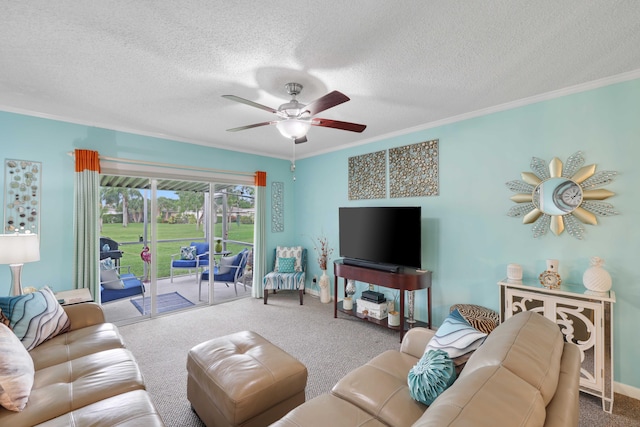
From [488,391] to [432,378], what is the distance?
516 millimetres

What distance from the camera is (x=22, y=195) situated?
3027 mm

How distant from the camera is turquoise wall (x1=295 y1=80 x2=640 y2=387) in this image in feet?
7.46

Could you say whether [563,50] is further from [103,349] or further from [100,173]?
[100,173]

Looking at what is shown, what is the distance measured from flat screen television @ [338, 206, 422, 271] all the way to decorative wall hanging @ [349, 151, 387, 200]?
42cm

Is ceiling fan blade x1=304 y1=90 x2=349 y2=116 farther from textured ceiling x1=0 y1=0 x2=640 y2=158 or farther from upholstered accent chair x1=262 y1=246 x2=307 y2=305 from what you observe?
upholstered accent chair x1=262 y1=246 x2=307 y2=305

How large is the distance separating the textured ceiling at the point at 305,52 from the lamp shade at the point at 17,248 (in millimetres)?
1322

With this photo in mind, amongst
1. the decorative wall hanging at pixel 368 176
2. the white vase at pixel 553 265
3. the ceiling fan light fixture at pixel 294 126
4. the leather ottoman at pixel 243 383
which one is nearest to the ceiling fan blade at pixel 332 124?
the ceiling fan light fixture at pixel 294 126

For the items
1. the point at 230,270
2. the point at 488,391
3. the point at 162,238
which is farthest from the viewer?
the point at 230,270

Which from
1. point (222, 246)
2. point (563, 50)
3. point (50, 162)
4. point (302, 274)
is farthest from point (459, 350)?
point (50, 162)

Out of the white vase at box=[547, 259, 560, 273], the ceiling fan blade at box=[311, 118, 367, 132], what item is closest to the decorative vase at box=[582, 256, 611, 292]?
the white vase at box=[547, 259, 560, 273]

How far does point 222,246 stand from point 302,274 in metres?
1.42

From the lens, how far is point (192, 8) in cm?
154

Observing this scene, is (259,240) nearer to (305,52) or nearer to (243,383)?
(243,383)

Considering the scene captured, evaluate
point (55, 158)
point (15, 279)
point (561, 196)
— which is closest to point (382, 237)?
point (561, 196)
